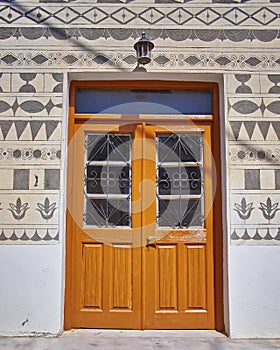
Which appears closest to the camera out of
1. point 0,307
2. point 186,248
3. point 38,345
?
point 38,345

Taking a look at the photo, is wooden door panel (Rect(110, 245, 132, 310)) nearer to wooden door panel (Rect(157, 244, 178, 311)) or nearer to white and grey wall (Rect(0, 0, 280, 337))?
wooden door panel (Rect(157, 244, 178, 311))

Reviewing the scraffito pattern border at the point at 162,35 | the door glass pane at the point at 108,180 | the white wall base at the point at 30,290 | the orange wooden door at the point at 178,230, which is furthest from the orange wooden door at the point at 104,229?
the scraffito pattern border at the point at 162,35

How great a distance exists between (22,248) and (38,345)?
0.94 metres

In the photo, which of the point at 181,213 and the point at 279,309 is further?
the point at 181,213

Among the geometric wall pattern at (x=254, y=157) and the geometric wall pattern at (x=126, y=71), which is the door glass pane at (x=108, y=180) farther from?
the geometric wall pattern at (x=254, y=157)

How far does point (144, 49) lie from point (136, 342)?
290cm

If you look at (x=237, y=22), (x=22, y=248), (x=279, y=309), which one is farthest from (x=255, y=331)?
(x=237, y=22)

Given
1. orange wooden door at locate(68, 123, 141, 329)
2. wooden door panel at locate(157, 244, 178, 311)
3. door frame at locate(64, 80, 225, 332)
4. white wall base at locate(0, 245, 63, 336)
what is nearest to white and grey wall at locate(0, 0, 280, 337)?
white wall base at locate(0, 245, 63, 336)

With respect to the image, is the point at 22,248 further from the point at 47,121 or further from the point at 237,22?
the point at 237,22

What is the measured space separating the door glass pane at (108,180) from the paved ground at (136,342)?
1117 mm

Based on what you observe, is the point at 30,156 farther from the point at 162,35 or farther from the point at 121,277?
the point at 162,35

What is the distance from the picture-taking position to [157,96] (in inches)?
192

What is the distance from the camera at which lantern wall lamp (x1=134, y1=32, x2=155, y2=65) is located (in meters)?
4.52

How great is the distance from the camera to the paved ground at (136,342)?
13.4 ft
